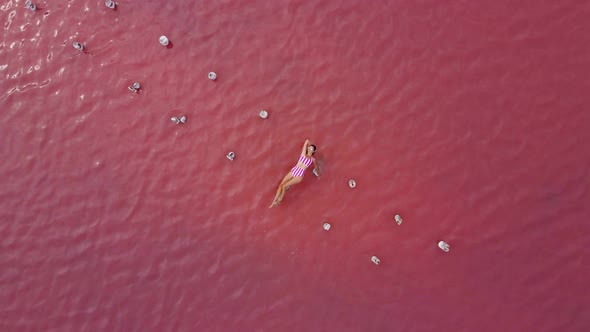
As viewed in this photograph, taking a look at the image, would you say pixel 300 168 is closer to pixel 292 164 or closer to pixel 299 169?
pixel 299 169

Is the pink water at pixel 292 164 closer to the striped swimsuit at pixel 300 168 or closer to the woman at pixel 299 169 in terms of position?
the woman at pixel 299 169

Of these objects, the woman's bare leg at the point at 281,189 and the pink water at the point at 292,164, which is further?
the woman's bare leg at the point at 281,189

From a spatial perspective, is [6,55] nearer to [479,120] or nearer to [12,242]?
[12,242]

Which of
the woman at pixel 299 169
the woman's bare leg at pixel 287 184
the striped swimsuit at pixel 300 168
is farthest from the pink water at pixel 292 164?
the striped swimsuit at pixel 300 168

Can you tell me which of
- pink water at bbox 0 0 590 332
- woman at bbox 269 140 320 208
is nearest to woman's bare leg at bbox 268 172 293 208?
woman at bbox 269 140 320 208

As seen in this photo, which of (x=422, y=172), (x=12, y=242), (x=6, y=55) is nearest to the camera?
(x=422, y=172)

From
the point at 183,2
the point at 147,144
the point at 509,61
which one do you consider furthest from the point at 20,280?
the point at 509,61

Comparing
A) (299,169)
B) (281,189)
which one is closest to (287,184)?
(281,189)

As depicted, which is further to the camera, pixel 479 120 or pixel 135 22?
pixel 135 22
